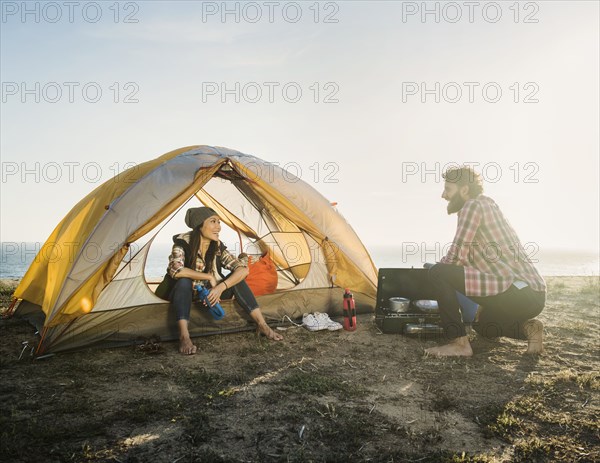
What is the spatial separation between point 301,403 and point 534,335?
2.54m

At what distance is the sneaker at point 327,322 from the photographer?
17.3ft

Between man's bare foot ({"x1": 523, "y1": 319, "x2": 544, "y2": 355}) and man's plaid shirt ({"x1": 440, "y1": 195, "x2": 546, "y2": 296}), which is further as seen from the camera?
man's bare foot ({"x1": 523, "y1": 319, "x2": 544, "y2": 355})

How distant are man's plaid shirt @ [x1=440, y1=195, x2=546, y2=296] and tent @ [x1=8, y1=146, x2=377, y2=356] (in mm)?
1631

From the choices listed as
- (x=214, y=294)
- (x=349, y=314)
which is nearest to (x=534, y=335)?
(x=349, y=314)

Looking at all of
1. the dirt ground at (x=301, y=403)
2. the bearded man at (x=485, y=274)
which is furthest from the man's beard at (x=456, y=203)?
the dirt ground at (x=301, y=403)

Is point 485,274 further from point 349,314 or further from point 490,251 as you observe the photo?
point 349,314

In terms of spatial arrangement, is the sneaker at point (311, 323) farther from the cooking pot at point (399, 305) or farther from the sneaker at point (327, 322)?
the cooking pot at point (399, 305)

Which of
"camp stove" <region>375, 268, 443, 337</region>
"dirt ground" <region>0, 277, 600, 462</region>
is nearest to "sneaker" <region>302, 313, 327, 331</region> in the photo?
"dirt ground" <region>0, 277, 600, 462</region>

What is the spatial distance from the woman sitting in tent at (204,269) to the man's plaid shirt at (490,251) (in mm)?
2058

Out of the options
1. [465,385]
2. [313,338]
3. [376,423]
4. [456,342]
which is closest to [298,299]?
[313,338]

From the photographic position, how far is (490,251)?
427cm

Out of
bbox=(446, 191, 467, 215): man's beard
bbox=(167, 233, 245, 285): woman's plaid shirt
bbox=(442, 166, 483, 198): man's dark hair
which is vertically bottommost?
bbox=(167, 233, 245, 285): woman's plaid shirt

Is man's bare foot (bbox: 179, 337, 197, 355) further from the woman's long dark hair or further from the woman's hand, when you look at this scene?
the woman's long dark hair

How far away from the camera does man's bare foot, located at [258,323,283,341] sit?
15.9 feet
